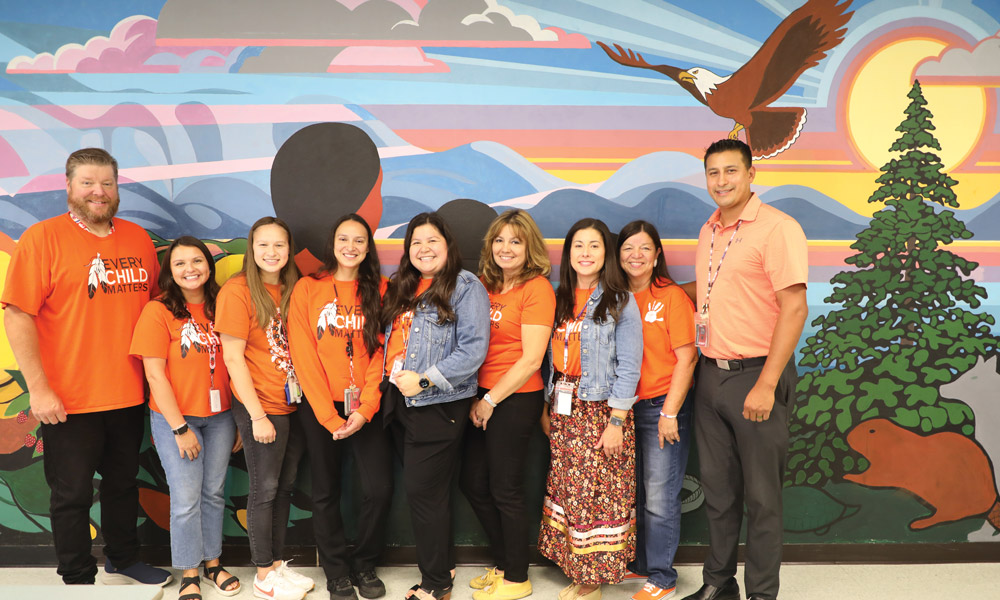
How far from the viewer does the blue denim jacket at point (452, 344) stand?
254cm

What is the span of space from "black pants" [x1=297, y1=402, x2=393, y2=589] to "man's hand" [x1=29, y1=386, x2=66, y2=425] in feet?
3.46

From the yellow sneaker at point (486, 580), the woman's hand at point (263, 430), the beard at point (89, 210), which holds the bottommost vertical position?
the yellow sneaker at point (486, 580)

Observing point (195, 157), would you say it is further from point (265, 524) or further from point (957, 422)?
point (957, 422)

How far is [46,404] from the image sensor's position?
260cm

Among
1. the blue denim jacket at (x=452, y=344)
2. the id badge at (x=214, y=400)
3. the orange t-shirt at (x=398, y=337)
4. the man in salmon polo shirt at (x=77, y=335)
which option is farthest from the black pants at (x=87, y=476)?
the blue denim jacket at (x=452, y=344)

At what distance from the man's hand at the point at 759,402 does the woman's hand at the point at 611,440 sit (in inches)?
21.6

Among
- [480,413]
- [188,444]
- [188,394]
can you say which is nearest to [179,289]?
[188,394]

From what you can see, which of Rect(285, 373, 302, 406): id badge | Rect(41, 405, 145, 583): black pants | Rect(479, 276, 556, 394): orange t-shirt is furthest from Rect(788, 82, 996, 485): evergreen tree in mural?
Rect(41, 405, 145, 583): black pants

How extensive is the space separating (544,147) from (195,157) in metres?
1.86

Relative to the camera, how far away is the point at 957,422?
10.2ft

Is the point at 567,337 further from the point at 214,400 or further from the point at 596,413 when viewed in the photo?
the point at 214,400

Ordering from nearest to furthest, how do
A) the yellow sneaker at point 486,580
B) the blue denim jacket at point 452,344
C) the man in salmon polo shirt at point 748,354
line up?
1. the man in salmon polo shirt at point 748,354
2. the blue denim jacket at point 452,344
3. the yellow sneaker at point 486,580

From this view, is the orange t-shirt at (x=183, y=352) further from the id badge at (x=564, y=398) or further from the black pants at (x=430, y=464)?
the id badge at (x=564, y=398)

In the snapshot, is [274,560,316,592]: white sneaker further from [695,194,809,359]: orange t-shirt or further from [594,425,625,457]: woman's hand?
[695,194,809,359]: orange t-shirt
